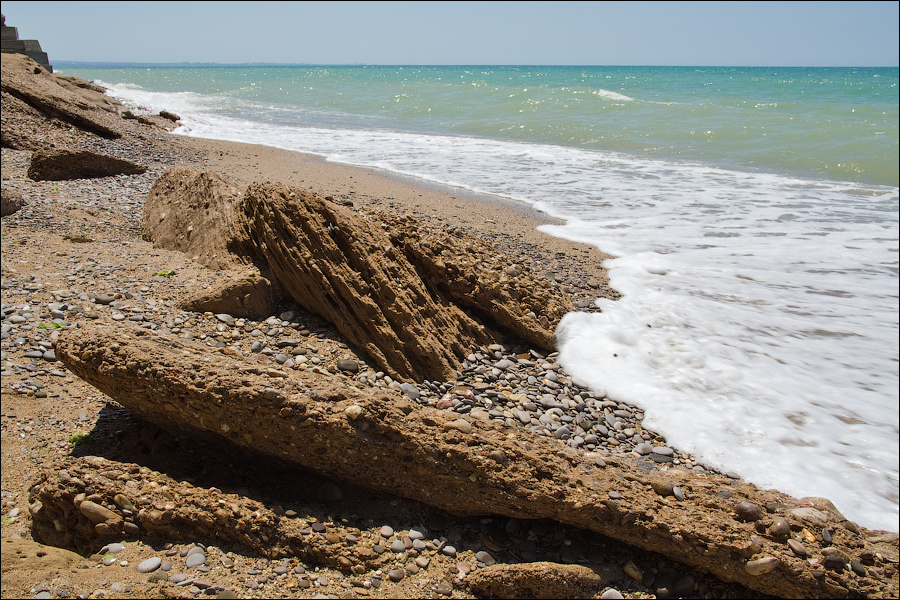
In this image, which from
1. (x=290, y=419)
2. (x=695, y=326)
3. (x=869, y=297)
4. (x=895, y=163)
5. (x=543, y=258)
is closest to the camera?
(x=290, y=419)

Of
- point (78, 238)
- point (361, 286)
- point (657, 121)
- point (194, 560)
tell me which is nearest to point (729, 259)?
point (361, 286)

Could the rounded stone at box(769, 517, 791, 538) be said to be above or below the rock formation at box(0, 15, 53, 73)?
below

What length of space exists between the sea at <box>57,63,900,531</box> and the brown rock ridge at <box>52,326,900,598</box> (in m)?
1.01

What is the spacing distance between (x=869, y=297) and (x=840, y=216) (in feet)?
11.7

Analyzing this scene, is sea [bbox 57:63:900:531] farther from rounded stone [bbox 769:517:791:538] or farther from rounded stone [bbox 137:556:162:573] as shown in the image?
rounded stone [bbox 137:556:162:573]

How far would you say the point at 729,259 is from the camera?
24.7 ft

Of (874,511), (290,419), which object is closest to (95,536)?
(290,419)

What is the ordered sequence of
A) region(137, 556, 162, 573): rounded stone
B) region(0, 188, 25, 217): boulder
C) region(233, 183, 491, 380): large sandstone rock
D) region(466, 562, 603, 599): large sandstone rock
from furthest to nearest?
region(0, 188, 25, 217): boulder → region(233, 183, 491, 380): large sandstone rock → region(466, 562, 603, 599): large sandstone rock → region(137, 556, 162, 573): rounded stone

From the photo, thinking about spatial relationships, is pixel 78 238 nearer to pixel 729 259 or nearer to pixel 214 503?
pixel 214 503

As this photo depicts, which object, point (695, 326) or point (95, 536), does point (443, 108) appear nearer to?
point (695, 326)

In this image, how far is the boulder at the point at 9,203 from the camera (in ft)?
19.7

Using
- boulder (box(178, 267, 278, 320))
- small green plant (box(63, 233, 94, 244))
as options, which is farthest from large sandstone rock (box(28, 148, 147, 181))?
boulder (box(178, 267, 278, 320))

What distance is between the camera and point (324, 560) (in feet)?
8.24

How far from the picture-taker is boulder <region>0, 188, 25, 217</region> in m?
6.01
